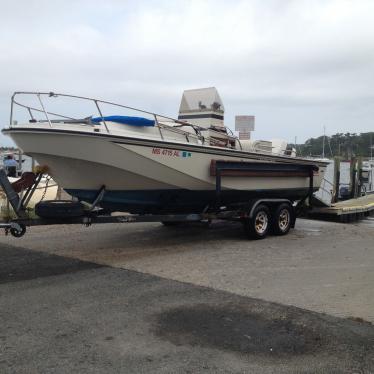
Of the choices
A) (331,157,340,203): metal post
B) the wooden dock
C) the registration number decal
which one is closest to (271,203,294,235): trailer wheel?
the wooden dock

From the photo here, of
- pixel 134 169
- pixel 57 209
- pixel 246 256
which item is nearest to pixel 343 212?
pixel 246 256

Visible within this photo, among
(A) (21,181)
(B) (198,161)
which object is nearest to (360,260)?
(B) (198,161)

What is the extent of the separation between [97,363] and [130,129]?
4940 millimetres

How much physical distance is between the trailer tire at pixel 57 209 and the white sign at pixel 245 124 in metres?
5.93

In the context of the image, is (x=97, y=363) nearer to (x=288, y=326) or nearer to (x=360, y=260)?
(x=288, y=326)

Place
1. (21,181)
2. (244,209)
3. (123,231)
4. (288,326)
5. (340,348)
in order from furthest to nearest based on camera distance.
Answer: (123,231), (244,209), (21,181), (288,326), (340,348)

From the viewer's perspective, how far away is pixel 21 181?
7.59 meters

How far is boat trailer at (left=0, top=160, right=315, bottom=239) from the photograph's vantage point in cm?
738

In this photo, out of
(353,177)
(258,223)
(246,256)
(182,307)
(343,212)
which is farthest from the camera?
(353,177)

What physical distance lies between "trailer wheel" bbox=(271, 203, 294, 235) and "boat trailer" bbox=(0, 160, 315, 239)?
0.15 feet

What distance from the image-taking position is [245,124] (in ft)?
41.4

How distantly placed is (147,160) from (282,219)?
3.96m

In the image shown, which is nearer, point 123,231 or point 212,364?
point 212,364

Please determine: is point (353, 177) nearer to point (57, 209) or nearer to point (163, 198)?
point (163, 198)
